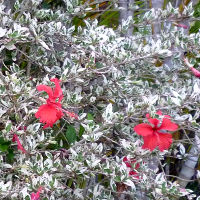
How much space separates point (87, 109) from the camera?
69.6 inches

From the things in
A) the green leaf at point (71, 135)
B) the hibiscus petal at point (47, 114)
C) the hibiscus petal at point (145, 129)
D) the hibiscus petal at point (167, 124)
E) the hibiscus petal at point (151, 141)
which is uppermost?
the hibiscus petal at point (47, 114)

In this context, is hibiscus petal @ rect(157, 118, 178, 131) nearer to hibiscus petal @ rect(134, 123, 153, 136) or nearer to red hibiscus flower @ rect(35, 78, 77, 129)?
hibiscus petal @ rect(134, 123, 153, 136)

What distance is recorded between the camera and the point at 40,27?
5.05ft

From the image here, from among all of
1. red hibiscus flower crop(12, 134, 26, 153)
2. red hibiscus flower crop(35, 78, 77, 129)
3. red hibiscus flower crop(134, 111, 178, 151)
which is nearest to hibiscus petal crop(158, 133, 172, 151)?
red hibiscus flower crop(134, 111, 178, 151)

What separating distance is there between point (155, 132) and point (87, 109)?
0.55m

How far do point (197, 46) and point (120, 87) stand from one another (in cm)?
41

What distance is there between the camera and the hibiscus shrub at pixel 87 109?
1257mm

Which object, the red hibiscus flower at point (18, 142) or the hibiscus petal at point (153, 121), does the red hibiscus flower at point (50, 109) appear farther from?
the hibiscus petal at point (153, 121)

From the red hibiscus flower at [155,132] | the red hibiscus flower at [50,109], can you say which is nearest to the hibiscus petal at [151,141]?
the red hibiscus flower at [155,132]

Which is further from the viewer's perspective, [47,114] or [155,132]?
[155,132]

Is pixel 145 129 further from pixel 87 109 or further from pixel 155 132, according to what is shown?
pixel 87 109

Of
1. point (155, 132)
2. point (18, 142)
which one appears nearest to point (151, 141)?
point (155, 132)

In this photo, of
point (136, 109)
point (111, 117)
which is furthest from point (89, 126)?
point (136, 109)

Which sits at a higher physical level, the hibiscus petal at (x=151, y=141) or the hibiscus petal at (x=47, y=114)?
A: the hibiscus petal at (x=47, y=114)
